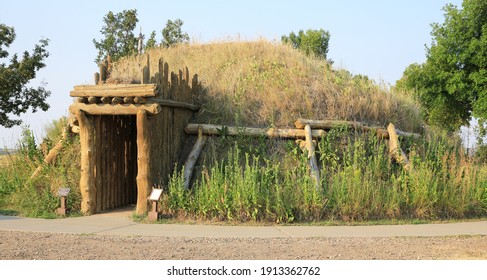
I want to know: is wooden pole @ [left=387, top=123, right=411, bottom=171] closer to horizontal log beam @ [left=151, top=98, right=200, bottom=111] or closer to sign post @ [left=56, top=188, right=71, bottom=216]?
horizontal log beam @ [left=151, top=98, right=200, bottom=111]

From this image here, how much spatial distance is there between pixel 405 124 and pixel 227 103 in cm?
492

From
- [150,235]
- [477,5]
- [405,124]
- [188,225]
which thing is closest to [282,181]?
[188,225]

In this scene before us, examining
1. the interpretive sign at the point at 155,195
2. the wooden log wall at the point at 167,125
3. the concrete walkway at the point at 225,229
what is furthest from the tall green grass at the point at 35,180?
the interpretive sign at the point at 155,195

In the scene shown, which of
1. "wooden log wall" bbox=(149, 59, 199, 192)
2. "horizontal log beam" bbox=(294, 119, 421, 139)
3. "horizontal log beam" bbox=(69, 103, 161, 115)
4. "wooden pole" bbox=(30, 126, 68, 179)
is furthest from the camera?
"wooden pole" bbox=(30, 126, 68, 179)

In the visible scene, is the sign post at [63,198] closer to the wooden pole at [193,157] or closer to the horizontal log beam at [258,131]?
the wooden pole at [193,157]

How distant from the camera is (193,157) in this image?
1198cm

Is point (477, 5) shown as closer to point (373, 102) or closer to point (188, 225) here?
point (373, 102)

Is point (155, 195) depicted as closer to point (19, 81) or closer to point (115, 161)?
point (115, 161)

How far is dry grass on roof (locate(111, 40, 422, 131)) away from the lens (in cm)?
1318

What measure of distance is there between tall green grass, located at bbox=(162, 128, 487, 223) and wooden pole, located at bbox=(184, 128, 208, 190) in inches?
11.2

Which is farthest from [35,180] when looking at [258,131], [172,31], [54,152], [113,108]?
[172,31]

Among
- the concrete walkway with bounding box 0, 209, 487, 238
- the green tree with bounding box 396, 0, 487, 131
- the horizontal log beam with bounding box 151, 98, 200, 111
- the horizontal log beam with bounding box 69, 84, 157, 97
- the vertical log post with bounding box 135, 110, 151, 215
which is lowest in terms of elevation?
the concrete walkway with bounding box 0, 209, 487, 238

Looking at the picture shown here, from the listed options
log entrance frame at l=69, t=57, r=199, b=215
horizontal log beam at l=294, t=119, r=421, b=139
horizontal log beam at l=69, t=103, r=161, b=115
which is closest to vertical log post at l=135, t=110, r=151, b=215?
log entrance frame at l=69, t=57, r=199, b=215

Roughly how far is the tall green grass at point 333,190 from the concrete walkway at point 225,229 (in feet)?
1.84
